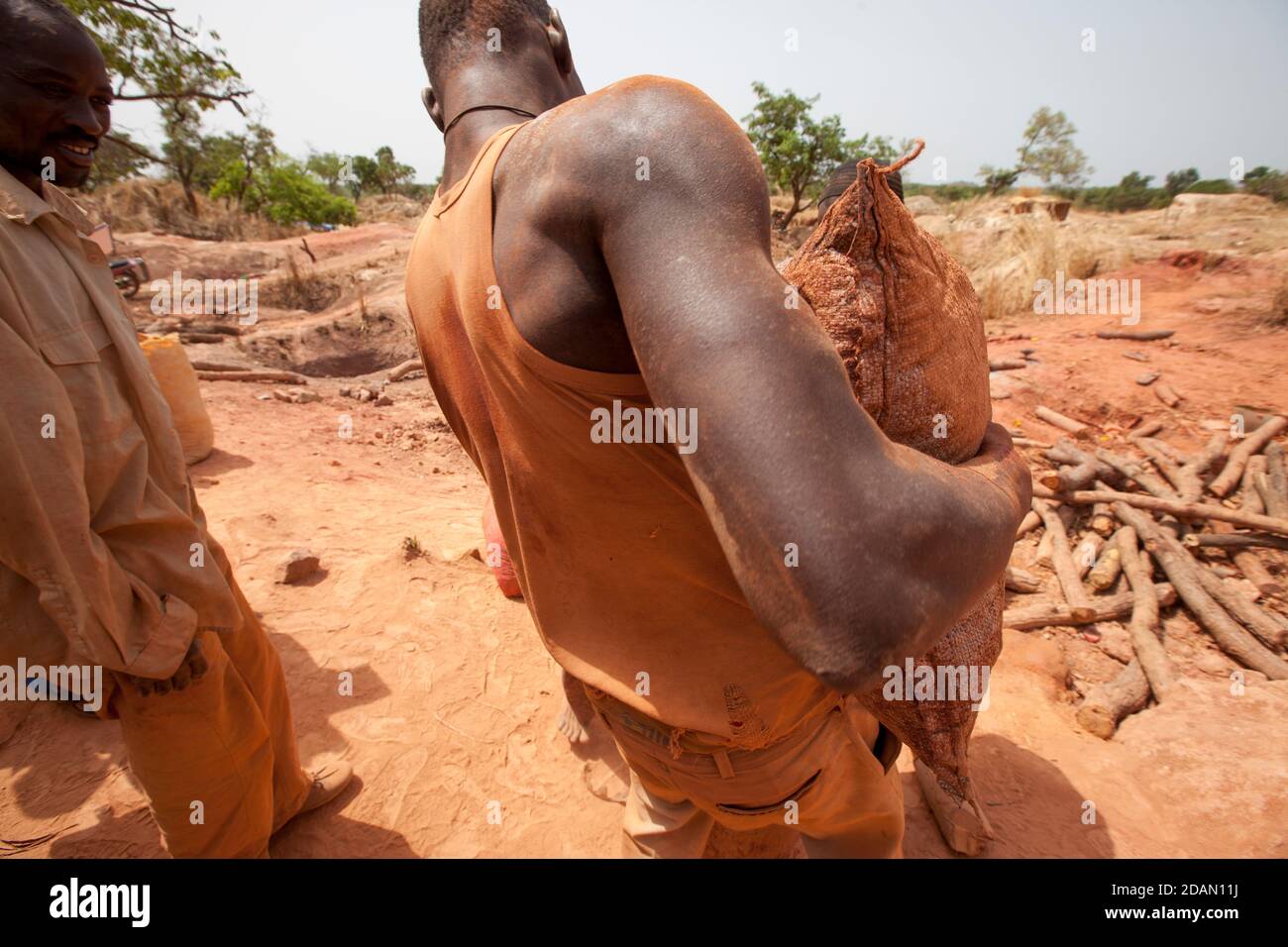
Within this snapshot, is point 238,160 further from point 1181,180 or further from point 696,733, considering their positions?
point 1181,180

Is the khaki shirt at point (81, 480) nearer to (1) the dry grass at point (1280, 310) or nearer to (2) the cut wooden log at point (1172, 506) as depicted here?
(2) the cut wooden log at point (1172, 506)

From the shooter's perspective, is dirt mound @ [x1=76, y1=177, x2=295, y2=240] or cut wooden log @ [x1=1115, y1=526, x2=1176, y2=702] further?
dirt mound @ [x1=76, y1=177, x2=295, y2=240]

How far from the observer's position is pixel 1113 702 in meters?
3.15

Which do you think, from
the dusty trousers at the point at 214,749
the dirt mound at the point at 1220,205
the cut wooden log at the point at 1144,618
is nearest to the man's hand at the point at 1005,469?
the dusty trousers at the point at 214,749

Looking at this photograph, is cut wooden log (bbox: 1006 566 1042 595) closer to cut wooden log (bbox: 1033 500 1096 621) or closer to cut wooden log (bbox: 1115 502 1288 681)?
cut wooden log (bbox: 1033 500 1096 621)

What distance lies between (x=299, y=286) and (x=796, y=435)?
17.1m

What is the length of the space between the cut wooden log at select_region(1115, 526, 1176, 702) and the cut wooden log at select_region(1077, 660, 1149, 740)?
6 centimetres

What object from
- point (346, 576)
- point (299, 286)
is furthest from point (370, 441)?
point (299, 286)

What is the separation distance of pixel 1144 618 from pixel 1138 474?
5.60 ft

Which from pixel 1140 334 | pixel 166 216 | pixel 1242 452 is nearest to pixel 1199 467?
pixel 1242 452

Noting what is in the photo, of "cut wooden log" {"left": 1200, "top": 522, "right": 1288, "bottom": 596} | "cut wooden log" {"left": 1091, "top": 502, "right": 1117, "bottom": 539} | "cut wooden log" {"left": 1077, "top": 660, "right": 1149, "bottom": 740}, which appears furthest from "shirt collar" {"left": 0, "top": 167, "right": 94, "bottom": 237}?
"cut wooden log" {"left": 1200, "top": 522, "right": 1288, "bottom": 596}

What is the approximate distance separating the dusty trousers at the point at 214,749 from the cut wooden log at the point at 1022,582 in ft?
14.2

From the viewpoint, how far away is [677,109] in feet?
2.28

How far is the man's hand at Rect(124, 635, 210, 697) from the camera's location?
177 centimetres
